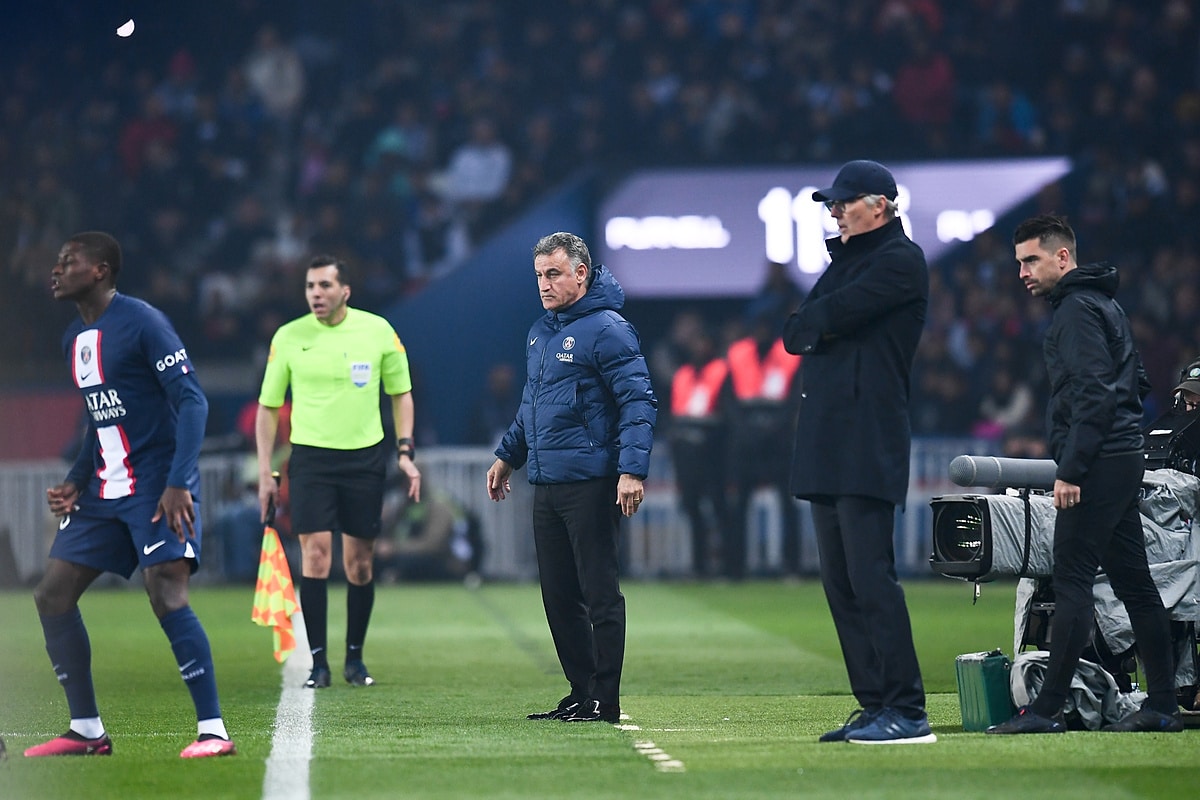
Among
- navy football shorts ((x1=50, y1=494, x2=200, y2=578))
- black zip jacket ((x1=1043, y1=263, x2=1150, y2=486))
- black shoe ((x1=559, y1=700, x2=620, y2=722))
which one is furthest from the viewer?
black shoe ((x1=559, y1=700, x2=620, y2=722))

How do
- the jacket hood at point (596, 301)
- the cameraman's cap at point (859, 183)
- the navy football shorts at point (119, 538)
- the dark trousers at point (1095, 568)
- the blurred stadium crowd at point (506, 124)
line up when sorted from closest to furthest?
the navy football shorts at point (119, 538) → the cameraman's cap at point (859, 183) → the dark trousers at point (1095, 568) → the jacket hood at point (596, 301) → the blurred stadium crowd at point (506, 124)

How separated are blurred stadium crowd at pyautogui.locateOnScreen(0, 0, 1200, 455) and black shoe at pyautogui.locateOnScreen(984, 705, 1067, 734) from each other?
482 inches

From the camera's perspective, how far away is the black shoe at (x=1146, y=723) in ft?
24.6

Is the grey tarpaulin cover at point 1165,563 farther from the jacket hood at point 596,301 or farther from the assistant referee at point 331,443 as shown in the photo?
the assistant referee at point 331,443

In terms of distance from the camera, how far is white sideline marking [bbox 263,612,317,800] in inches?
241

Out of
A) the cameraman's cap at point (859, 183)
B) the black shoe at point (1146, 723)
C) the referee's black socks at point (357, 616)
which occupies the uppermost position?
the cameraman's cap at point (859, 183)

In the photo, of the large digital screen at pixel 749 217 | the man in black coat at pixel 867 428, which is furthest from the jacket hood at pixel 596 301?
the large digital screen at pixel 749 217

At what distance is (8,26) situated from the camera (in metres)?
22.0

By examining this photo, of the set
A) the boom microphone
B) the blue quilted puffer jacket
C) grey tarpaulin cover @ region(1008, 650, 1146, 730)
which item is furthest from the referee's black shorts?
grey tarpaulin cover @ region(1008, 650, 1146, 730)

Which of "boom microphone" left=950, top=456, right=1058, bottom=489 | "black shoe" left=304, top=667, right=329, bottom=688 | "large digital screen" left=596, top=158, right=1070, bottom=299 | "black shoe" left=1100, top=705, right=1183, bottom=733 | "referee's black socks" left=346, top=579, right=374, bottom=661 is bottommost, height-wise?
"black shoe" left=304, top=667, right=329, bottom=688

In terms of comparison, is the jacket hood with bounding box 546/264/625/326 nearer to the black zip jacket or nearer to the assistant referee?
the black zip jacket

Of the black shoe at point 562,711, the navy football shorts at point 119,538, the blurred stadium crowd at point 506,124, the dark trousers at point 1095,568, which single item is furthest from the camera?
the blurred stadium crowd at point 506,124

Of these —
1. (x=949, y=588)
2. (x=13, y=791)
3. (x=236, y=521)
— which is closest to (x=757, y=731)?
(x=13, y=791)

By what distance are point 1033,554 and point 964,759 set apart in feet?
4.78
